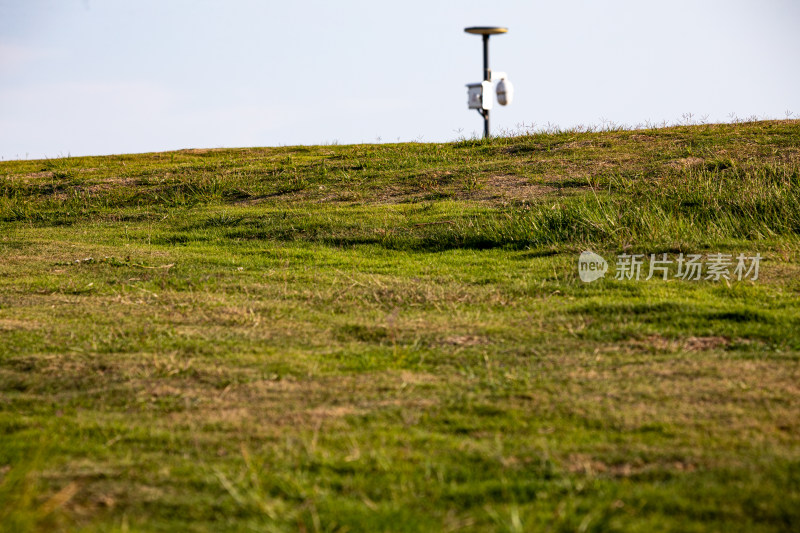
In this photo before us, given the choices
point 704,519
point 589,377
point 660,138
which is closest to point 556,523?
point 704,519

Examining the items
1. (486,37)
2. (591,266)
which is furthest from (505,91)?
(591,266)

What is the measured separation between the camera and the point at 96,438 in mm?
4582

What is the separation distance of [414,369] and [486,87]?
17979 mm

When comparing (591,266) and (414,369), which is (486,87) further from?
(414,369)

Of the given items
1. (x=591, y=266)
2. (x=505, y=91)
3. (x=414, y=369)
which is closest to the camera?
(x=414, y=369)

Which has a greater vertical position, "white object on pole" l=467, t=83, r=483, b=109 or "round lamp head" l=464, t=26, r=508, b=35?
"round lamp head" l=464, t=26, r=508, b=35

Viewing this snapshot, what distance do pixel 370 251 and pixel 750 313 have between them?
19.8 feet

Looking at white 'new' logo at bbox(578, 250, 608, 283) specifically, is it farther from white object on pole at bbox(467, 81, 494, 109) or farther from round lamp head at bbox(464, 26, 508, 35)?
round lamp head at bbox(464, 26, 508, 35)

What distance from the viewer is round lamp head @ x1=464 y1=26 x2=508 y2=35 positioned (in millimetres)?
22641

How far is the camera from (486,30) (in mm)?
22734

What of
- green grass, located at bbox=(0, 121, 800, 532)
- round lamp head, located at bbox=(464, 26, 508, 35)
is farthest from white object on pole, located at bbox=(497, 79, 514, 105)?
green grass, located at bbox=(0, 121, 800, 532)

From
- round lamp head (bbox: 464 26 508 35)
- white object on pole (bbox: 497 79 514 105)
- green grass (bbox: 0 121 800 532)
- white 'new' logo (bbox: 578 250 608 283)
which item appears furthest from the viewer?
round lamp head (bbox: 464 26 508 35)

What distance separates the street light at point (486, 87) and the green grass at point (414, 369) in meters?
8.31

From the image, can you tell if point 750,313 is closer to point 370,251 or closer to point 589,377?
point 589,377
